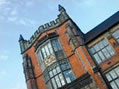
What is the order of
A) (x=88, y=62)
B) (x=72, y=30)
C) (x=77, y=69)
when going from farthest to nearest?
(x=72, y=30)
(x=77, y=69)
(x=88, y=62)

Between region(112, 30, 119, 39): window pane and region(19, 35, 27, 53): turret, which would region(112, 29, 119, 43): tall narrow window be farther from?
region(19, 35, 27, 53): turret

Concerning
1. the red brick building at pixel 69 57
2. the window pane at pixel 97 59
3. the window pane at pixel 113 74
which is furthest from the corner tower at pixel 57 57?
the window pane at pixel 113 74

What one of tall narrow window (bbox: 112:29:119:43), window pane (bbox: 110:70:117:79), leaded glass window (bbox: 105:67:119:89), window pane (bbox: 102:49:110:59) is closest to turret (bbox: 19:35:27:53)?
window pane (bbox: 102:49:110:59)

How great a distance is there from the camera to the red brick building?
1767cm

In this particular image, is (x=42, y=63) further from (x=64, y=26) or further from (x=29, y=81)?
(x=64, y=26)

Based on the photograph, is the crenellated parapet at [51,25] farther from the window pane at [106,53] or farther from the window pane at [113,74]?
the window pane at [113,74]

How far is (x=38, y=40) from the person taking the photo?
949 inches

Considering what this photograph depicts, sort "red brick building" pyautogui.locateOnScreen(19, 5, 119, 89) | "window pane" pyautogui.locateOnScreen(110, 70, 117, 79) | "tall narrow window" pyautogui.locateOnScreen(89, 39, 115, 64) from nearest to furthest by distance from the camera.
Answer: "window pane" pyautogui.locateOnScreen(110, 70, 117, 79), "red brick building" pyautogui.locateOnScreen(19, 5, 119, 89), "tall narrow window" pyautogui.locateOnScreen(89, 39, 115, 64)

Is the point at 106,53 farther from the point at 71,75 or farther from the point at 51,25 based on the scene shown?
the point at 51,25

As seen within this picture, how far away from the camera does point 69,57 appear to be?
2106 cm

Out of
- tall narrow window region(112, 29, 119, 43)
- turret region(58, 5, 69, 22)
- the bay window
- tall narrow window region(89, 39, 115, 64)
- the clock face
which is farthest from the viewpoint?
turret region(58, 5, 69, 22)

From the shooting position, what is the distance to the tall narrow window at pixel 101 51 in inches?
739

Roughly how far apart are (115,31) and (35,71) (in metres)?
10.8

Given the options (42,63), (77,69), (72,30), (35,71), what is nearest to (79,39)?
(72,30)
